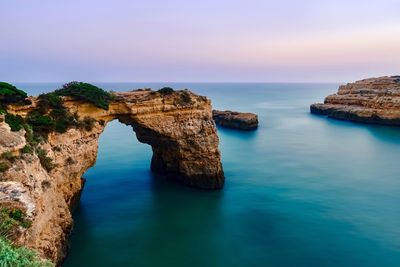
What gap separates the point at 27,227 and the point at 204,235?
11022mm

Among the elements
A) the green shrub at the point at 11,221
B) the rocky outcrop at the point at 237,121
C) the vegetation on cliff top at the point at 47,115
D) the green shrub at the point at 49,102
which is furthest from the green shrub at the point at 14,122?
the rocky outcrop at the point at 237,121

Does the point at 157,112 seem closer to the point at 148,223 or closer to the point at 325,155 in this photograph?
the point at 148,223

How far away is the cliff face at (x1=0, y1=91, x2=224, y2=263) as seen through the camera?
12.7 m

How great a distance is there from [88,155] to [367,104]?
64.8m

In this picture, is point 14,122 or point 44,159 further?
point 44,159

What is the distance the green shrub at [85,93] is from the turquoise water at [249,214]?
7.34 metres

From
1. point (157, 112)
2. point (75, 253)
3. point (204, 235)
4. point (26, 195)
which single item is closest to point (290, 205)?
point (204, 235)

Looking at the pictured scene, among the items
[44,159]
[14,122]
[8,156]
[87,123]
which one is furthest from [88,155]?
[8,156]

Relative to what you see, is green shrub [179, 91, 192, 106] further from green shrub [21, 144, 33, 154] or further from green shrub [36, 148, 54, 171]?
green shrub [21, 144, 33, 154]

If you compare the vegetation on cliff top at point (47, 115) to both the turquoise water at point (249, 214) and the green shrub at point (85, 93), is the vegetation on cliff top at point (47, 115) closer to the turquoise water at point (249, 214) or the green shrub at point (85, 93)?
the green shrub at point (85, 93)

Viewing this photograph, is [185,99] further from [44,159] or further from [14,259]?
[14,259]

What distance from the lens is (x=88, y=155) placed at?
66.2 ft

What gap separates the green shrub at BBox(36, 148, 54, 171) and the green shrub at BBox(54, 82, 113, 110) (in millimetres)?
4907

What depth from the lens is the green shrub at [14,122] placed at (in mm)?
15189
